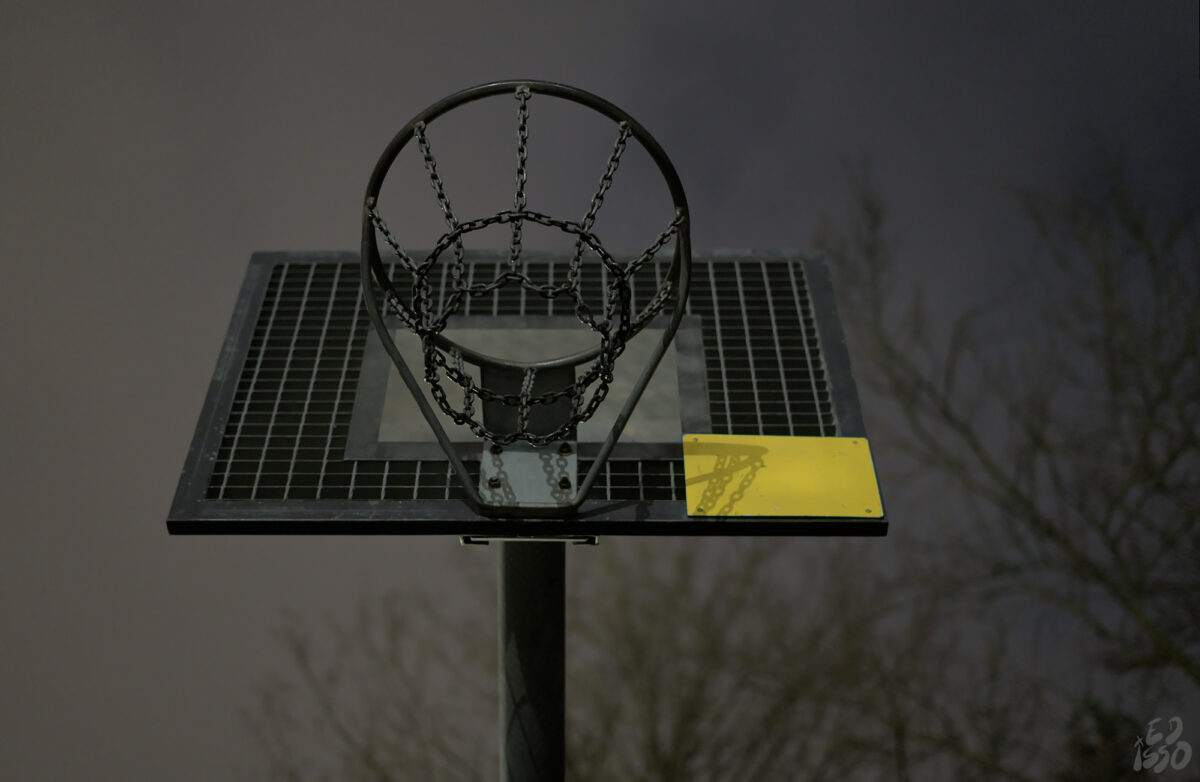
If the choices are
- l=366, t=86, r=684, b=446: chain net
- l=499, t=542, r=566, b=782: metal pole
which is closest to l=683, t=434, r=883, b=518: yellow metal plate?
l=366, t=86, r=684, b=446: chain net

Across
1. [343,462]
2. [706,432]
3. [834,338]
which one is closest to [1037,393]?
[834,338]

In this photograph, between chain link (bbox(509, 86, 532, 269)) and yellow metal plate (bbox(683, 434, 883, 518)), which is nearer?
chain link (bbox(509, 86, 532, 269))

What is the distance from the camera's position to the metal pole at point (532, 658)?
312 centimetres

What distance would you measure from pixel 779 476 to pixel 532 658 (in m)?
0.97

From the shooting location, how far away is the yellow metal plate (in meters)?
2.62

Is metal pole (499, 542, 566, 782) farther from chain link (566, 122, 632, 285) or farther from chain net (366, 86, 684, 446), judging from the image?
chain link (566, 122, 632, 285)

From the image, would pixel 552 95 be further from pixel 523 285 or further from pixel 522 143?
pixel 523 285

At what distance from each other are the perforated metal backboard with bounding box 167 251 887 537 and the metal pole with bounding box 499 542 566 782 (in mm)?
558

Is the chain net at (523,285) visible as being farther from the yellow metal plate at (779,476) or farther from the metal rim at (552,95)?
the yellow metal plate at (779,476)

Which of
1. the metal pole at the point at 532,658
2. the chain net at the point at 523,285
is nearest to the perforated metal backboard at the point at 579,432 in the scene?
the chain net at the point at 523,285

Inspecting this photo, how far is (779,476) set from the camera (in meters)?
2.69

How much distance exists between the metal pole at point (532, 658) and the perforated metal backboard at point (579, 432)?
56 cm

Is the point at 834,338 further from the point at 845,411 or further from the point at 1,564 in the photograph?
the point at 1,564

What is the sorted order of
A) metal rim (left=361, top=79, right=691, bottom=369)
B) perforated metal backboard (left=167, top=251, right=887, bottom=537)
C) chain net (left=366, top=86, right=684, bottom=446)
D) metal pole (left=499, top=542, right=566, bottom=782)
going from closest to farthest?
chain net (left=366, top=86, right=684, bottom=446) → metal rim (left=361, top=79, right=691, bottom=369) → perforated metal backboard (left=167, top=251, right=887, bottom=537) → metal pole (left=499, top=542, right=566, bottom=782)
